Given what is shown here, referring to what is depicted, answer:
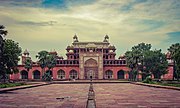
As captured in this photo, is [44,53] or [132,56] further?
[44,53]

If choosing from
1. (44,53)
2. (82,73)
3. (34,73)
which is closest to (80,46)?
(82,73)

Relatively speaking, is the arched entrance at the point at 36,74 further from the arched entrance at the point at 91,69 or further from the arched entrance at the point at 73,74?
the arched entrance at the point at 91,69

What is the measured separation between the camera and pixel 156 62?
57.0 meters

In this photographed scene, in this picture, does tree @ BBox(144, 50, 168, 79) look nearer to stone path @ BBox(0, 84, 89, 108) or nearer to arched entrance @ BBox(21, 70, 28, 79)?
arched entrance @ BBox(21, 70, 28, 79)

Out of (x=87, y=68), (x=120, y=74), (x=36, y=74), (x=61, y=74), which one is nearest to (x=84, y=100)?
(x=87, y=68)

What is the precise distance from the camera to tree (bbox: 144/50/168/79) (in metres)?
56.3

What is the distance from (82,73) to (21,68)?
16775 mm

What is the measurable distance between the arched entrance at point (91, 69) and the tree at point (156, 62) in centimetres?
1618

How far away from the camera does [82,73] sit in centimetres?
6906

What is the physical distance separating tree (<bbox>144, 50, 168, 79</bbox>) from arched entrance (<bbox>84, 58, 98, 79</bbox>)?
637 inches

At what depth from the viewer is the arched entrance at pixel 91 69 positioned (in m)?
69.7

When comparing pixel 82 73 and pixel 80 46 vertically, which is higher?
pixel 80 46

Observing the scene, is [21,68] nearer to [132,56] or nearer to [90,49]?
[90,49]

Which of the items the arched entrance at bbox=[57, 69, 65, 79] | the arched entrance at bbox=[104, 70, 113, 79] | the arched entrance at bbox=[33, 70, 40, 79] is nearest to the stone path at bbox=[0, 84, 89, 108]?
the arched entrance at bbox=[57, 69, 65, 79]
